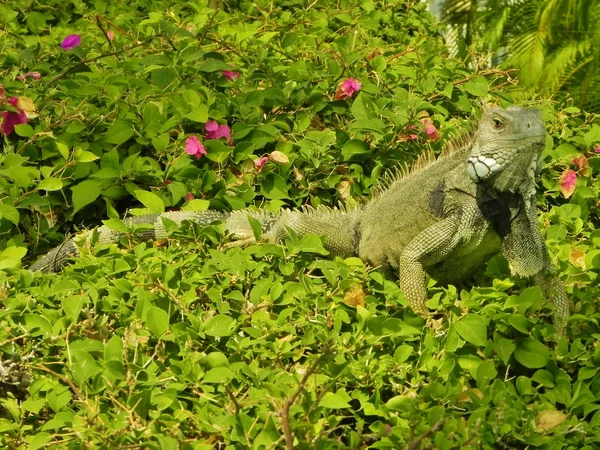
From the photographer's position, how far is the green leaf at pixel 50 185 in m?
4.00

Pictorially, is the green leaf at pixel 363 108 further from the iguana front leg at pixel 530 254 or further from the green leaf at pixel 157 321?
the green leaf at pixel 157 321

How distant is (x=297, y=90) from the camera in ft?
16.1

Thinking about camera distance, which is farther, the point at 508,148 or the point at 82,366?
the point at 508,148

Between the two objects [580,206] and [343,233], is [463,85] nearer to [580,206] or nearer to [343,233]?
[580,206]

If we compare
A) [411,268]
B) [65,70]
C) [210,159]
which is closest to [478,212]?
[411,268]

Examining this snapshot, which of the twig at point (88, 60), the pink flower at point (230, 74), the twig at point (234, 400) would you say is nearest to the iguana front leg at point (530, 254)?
the twig at point (234, 400)

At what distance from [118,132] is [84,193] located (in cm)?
37

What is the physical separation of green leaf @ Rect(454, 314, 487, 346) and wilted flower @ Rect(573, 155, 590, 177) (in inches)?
68.1

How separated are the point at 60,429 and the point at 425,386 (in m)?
1.06

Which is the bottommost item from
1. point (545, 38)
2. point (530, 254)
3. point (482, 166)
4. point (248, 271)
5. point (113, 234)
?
point (545, 38)

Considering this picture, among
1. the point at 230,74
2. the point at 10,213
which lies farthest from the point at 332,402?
the point at 230,74

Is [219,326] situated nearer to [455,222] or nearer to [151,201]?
[455,222]

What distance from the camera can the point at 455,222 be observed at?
3600 millimetres

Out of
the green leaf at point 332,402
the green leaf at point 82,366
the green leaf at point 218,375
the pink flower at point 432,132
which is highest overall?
the pink flower at point 432,132
